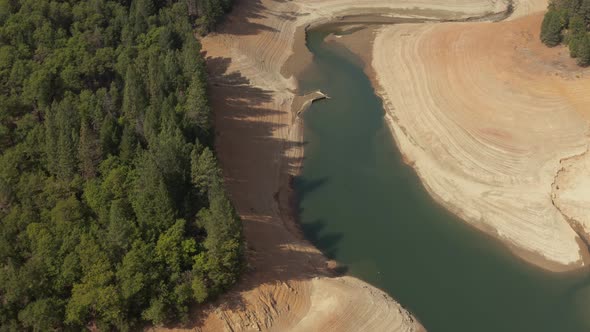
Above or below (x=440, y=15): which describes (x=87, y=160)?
below

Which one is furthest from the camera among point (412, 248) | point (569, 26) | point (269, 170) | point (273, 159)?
point (569, 26)

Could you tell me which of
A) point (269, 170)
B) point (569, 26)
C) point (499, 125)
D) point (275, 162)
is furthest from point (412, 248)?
point (569, 26)

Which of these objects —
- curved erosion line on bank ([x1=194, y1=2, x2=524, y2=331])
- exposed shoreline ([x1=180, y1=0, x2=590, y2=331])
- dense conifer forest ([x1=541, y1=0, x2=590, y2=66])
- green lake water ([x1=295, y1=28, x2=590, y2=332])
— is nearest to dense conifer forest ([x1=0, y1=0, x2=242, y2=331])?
curved erosion line on bank ([x1=194, y1=2, x2=524, y2=331])

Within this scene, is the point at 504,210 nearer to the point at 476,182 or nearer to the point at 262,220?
the point at 476,182

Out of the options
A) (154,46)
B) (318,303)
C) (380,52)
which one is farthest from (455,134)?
(154,46)

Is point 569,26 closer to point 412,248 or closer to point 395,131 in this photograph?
point 395,131

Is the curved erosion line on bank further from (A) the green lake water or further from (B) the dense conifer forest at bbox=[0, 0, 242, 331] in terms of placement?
(B) the dense conifer forest at bbox=[0, 0, 242, 331]

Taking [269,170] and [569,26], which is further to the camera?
[569,26]

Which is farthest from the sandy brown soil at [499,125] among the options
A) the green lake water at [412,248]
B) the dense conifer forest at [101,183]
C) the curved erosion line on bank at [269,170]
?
the dense conifer forest at [101,183]
